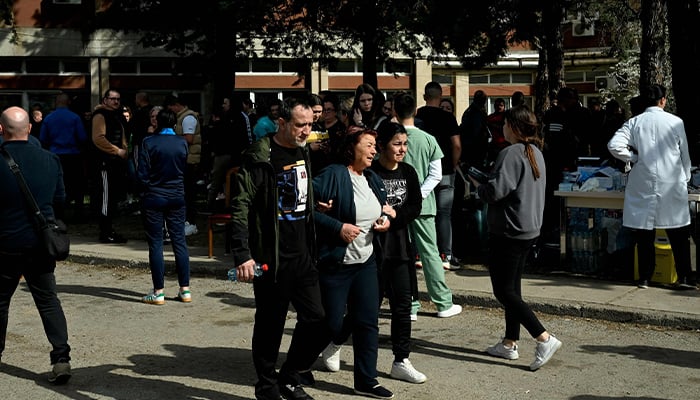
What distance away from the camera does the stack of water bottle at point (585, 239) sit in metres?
10.3

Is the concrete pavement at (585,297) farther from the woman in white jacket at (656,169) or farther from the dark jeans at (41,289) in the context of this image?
the dark jeans at (41,289)

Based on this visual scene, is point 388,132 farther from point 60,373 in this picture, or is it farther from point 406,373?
point 60,373

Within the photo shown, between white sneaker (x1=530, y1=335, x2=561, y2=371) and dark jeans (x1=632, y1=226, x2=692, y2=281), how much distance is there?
301 cm

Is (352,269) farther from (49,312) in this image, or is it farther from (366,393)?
(49,312)

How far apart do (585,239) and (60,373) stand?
5.87 metres

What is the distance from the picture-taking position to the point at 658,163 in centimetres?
925

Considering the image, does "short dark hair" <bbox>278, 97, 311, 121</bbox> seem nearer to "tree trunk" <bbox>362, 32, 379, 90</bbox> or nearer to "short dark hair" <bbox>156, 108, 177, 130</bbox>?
"short dark hair" <bbox>156, 108, 177, 130</bbox>

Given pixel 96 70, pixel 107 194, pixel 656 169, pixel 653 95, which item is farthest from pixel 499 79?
pixel 656 169

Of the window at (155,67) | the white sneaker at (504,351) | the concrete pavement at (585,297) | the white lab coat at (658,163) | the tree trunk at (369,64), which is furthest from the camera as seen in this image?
the window at (155,67)

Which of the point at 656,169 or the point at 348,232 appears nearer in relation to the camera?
the point at 348,232

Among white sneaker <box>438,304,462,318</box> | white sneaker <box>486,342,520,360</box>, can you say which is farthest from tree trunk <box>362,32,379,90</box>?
white sneaker <box>486,342,520,360</box>

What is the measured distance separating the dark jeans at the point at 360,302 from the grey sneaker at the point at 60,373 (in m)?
1.89

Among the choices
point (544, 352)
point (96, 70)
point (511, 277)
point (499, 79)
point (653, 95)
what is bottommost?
point (544, 352)

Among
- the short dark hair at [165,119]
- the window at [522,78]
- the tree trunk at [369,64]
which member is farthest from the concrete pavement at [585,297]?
the window at [522,78]
